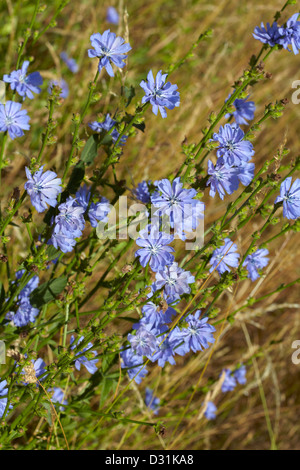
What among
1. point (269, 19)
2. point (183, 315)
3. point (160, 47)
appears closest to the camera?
point (183, 315)

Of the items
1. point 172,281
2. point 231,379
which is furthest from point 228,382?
point 172,281

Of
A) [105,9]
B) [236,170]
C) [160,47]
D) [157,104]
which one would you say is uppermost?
[105,9]

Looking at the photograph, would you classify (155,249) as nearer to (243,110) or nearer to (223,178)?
(223,178)

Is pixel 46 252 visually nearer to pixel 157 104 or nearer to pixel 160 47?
pixel 157 104

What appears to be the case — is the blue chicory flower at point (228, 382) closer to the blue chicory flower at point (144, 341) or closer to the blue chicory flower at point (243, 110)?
the blue chicory flower at point (144, 341)

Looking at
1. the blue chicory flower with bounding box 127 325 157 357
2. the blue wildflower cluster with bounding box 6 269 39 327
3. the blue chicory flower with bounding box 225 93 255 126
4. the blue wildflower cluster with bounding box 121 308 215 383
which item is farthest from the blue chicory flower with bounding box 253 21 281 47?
the blue wildflower cluster with bounding box 6 269 39 327

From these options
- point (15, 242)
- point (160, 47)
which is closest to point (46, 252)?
point (15, 242)

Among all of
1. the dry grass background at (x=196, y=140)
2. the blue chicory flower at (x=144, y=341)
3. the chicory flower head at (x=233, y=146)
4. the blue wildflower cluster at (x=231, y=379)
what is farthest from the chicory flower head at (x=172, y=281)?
the blue wildflower cluster at (x=231, y=379)
